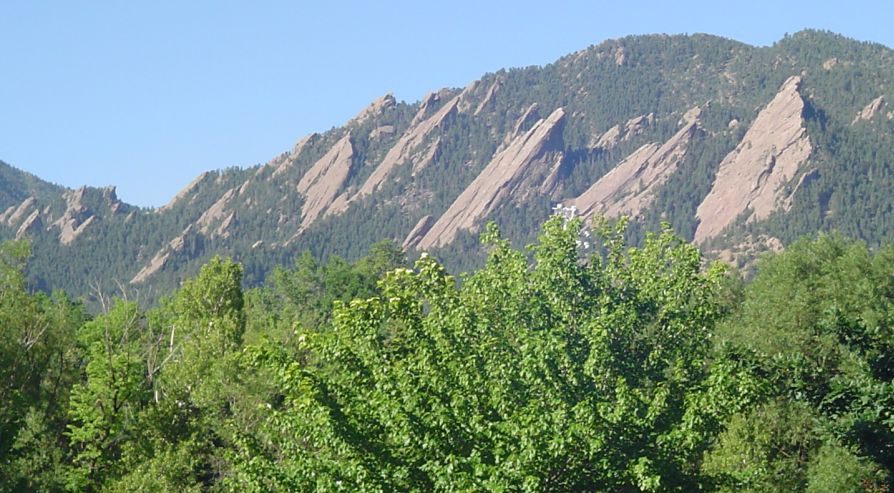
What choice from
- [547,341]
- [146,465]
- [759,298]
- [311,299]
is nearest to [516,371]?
[547,341]

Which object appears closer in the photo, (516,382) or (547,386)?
(547,386)

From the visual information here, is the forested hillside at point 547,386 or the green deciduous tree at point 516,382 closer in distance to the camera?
the forested hillside at point 547,386

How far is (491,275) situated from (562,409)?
17.9 feet

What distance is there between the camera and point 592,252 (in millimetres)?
28203

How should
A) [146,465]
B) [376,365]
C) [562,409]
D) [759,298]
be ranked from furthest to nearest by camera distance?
[759,298] < [146,465] < [376,365] < [562,409]

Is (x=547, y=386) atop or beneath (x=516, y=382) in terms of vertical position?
beneath

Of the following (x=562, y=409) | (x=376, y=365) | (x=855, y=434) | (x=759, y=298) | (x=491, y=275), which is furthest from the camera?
(x=759, y=298)

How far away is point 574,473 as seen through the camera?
74.8 feet

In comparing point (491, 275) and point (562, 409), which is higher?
point (491, 275)

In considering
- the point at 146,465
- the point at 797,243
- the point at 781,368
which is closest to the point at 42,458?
the point at 146,465

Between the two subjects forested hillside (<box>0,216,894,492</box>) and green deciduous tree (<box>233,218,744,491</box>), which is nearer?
forested hillside (<box>0,216,894,492</box>)

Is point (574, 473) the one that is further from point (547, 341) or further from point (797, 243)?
point (797, 243)

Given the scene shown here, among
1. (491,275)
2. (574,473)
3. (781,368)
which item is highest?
(491,275)

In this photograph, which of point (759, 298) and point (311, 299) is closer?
point (759, 298)
